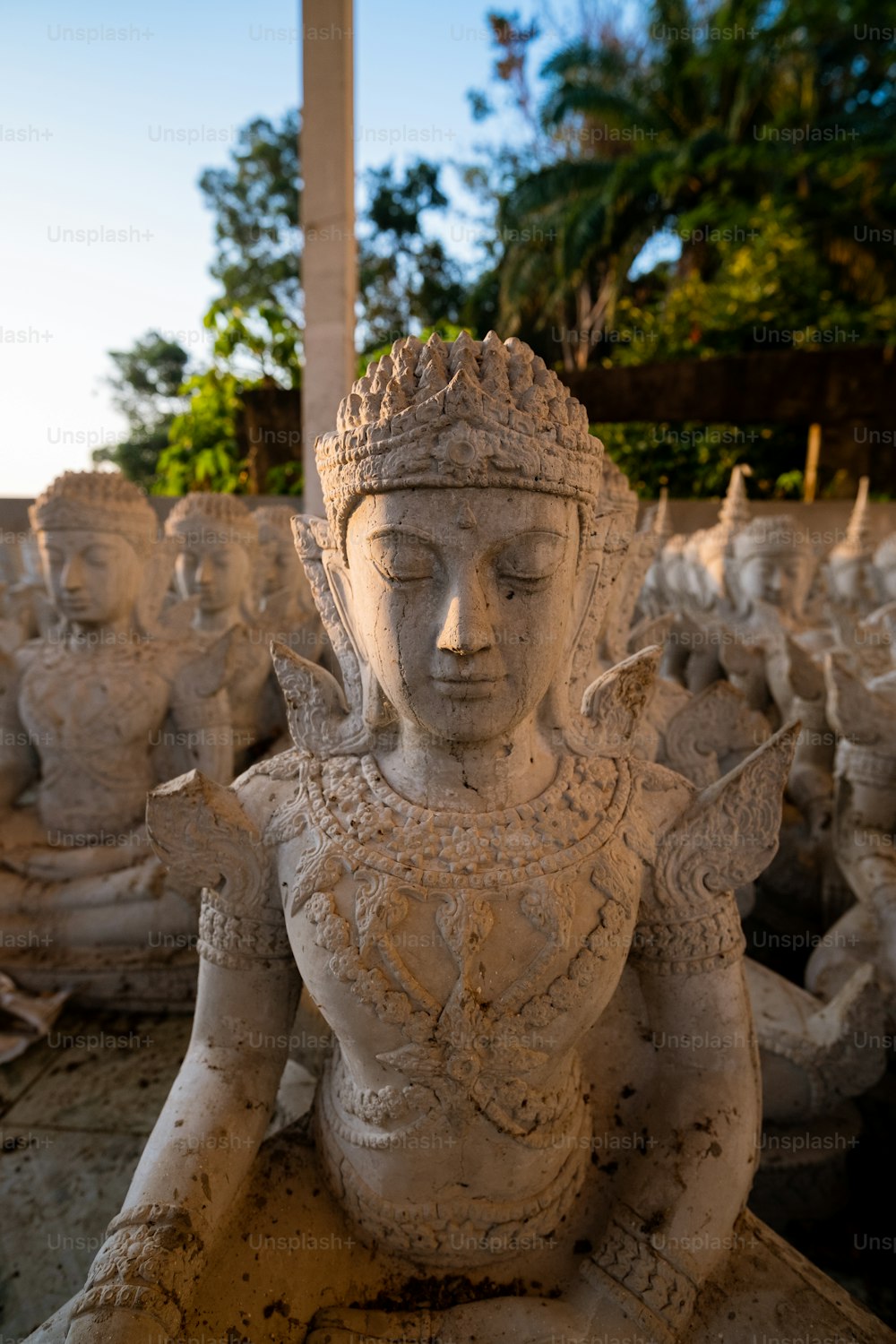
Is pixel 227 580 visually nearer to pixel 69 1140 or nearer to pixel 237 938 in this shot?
pixel 69 1140

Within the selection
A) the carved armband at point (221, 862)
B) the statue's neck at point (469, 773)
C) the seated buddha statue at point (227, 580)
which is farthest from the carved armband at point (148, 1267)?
the seated buddha statue at point (227, 580)

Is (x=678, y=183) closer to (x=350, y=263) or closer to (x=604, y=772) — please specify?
(x=350, y=263)

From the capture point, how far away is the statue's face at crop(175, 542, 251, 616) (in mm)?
5340

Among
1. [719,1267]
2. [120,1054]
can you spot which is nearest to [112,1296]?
[719,1267]

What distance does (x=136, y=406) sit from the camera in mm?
17500

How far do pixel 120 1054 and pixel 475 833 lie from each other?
247 cm

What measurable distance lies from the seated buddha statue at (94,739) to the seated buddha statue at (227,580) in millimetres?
983

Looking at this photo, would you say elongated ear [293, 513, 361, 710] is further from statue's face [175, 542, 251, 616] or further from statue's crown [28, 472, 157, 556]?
statue's face [175, 542, 251, 616]

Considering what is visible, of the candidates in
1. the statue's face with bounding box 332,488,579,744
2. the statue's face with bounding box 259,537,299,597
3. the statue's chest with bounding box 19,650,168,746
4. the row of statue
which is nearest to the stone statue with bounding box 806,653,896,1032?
the row of statue

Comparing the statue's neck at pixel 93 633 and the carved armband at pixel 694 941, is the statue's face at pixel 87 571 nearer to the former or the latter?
the statue's neck at pixel 93 633

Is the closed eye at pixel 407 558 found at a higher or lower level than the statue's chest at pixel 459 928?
higher

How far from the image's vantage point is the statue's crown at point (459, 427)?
4.87ft

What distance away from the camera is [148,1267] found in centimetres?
144

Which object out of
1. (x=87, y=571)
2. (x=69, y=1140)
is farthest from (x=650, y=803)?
(x=87, y=571)
